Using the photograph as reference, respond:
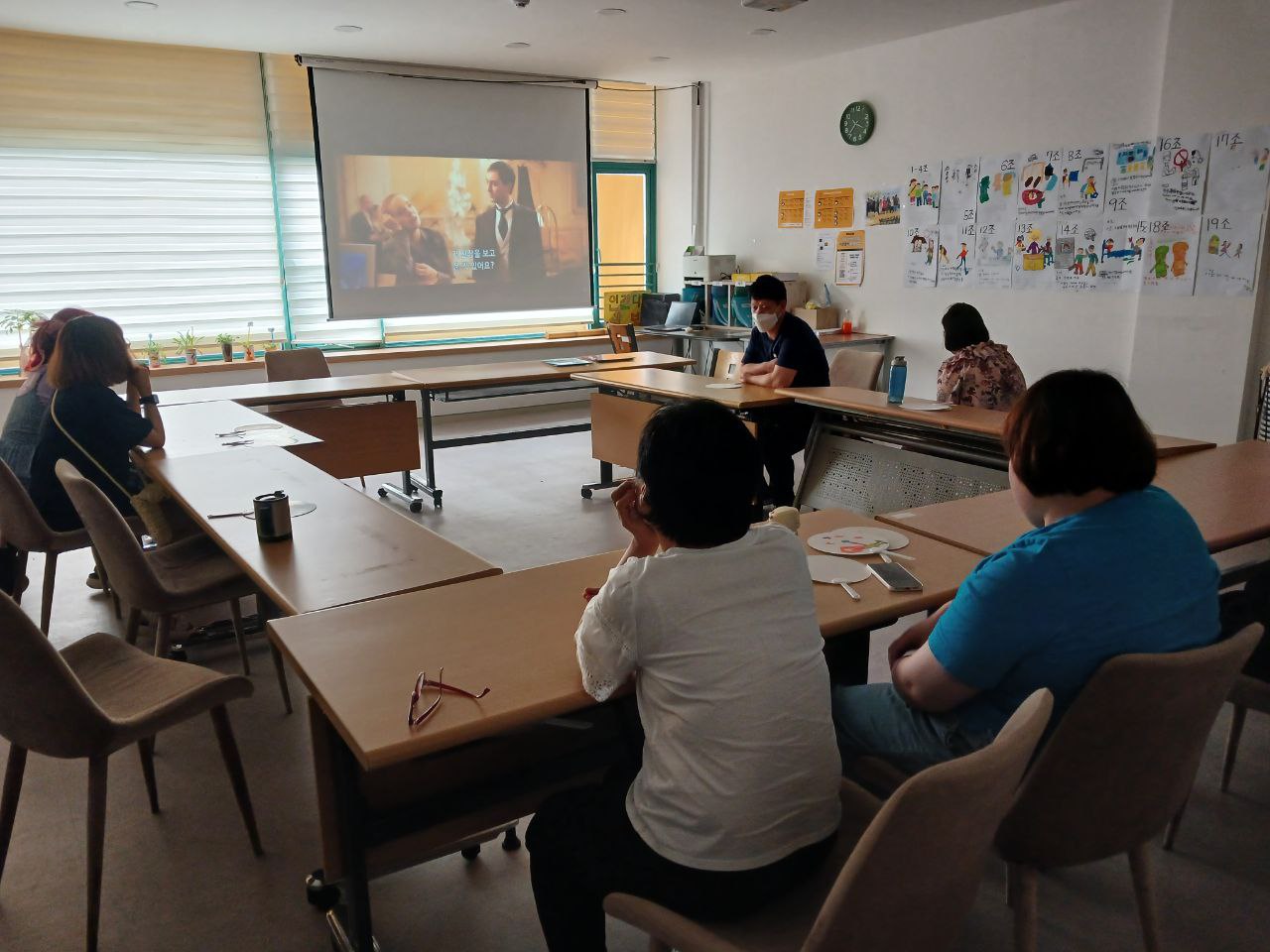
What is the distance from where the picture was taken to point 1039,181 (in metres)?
5.42

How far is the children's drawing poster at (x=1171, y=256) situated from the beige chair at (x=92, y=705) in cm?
492

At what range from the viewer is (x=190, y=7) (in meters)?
5.12

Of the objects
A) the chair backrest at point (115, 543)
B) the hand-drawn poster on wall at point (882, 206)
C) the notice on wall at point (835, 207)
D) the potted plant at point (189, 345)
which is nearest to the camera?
the chair backrest at point (115, 543)

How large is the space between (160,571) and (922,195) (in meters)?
5.27

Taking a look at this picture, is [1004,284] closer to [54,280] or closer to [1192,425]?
[1192,425]

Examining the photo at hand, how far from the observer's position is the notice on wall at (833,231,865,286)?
21.7ft

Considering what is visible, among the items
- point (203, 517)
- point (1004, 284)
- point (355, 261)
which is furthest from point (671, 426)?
point (355, 261)

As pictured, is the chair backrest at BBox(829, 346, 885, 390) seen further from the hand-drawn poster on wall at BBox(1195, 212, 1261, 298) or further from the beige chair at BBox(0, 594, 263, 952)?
the beige chair at BBox(0, 594, 263, 952)

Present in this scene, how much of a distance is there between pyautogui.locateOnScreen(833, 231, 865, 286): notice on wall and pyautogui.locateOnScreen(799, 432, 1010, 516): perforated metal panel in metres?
2.65

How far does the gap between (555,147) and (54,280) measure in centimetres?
391

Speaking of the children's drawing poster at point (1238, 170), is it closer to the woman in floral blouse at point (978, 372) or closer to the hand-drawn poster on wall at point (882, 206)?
the woman in floral blouse at point (978, 372)

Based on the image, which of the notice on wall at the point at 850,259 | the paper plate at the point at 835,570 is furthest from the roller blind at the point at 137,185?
the paper plate at the point at 835,570

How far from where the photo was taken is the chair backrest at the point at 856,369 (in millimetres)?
4938

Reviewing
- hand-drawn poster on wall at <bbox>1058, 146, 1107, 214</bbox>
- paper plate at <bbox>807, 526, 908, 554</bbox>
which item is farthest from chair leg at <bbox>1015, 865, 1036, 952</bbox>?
hand-drawn poster on wall at <bbox>1058, 146, 1107, 214</bbox>
